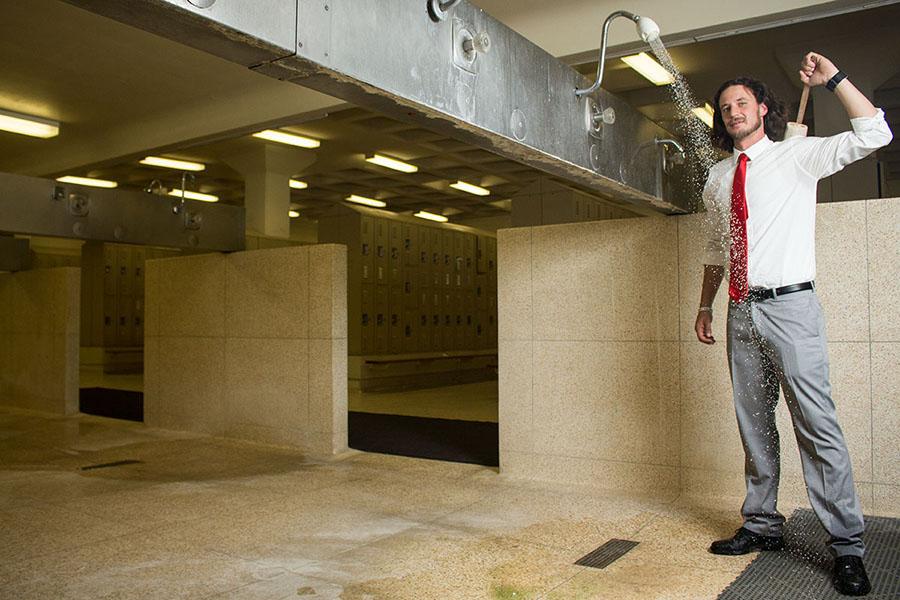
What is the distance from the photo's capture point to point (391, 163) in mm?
10430

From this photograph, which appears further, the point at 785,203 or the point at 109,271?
the point at 109,271

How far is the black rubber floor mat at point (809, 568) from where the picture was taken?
8.01ft

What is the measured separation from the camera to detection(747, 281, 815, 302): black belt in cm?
269

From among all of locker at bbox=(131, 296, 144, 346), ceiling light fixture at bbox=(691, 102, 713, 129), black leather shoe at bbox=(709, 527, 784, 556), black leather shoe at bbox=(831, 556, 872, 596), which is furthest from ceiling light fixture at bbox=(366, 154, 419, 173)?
black leather shoe at bbox=(831, 556, 872, 596)

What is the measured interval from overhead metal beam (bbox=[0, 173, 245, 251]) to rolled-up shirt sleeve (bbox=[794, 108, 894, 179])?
14.5 feet

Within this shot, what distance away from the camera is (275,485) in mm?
4250

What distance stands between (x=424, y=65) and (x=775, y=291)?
165cm

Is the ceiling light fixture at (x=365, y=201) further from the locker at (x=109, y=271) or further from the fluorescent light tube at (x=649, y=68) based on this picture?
the fluorescent light tube at (x=649, y=68)

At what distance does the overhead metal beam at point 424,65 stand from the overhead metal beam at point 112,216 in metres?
3.73

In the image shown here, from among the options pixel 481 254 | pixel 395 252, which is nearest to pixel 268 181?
pixel 395 252

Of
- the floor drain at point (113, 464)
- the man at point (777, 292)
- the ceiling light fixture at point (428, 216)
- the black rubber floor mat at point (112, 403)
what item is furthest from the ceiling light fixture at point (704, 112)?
the ceiling light fixture at point (428, 216)

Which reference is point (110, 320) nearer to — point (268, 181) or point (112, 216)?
point (268, 181)

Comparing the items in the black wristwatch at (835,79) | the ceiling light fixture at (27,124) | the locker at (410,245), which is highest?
the ceiling light fixture at (27,124)

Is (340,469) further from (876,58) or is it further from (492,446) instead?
(876,58)
